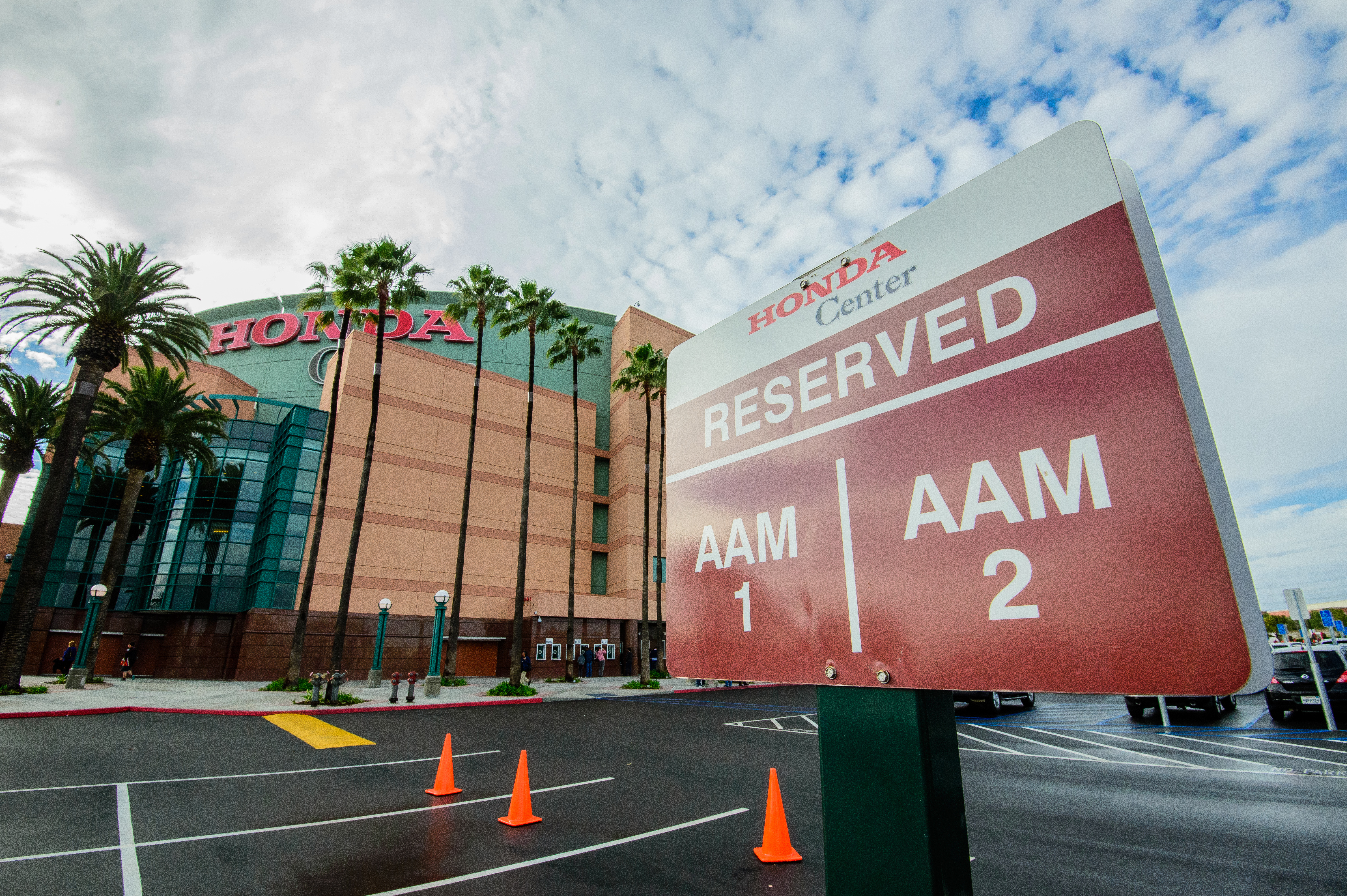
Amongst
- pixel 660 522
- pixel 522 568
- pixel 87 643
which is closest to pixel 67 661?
pixel 87 643

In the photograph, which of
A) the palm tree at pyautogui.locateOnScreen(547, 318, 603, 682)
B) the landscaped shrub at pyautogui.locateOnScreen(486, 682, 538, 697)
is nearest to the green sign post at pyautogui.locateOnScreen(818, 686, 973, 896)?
the landscaped shrub at pyautogui.locateOnScreen(486, 682, 538, 697)

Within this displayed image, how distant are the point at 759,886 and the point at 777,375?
4.79m

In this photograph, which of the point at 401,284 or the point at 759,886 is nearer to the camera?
the point at 759,886

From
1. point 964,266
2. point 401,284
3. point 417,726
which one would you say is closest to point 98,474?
point 401,284

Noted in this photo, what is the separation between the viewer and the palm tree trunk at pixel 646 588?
26.0 meters

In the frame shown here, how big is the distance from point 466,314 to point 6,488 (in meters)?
23.5

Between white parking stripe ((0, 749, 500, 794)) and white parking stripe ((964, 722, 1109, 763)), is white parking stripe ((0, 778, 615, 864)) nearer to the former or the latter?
white parking stripe ((0, 749, 500, 794))

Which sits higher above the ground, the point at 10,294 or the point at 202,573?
the point at 10,294

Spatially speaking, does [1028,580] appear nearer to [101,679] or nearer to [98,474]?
[101,679]

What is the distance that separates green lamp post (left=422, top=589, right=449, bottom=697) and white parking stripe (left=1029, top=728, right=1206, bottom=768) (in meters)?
18.2

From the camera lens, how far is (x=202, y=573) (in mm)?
27719

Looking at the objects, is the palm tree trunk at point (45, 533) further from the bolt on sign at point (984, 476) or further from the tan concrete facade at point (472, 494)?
the bolt on sign at point (984, 476)

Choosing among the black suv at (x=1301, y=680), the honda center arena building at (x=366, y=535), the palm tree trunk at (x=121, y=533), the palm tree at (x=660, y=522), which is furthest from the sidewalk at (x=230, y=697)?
the black suv at (x=1301, y=680)

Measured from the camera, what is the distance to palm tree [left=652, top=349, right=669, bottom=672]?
99.1 feet
